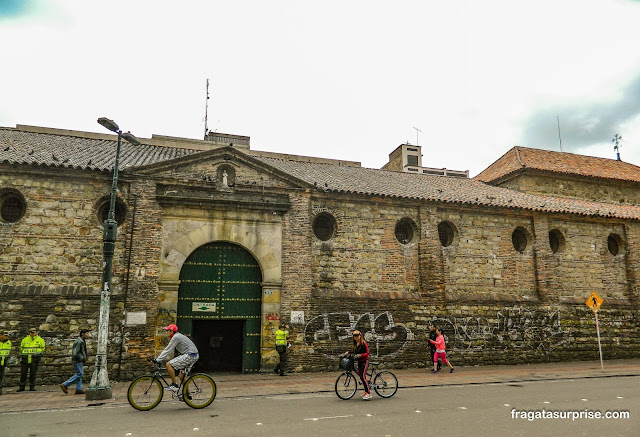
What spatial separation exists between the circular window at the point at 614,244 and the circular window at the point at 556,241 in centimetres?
278

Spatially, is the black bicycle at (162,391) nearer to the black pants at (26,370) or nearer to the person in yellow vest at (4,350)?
the black pants at (26,370)

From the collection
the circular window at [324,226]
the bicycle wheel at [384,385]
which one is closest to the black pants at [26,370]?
the bicycle wheel at [384,385]

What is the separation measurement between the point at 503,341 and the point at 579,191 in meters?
13.4

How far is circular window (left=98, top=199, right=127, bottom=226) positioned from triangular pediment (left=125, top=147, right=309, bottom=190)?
3.15 ft

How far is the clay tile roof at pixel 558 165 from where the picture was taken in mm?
25703

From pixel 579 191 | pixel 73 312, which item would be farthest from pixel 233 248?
pixel 579 191

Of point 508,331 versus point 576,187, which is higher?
point 576,187

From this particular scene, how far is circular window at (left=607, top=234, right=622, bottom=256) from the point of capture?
20.2m

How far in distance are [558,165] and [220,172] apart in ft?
68.0

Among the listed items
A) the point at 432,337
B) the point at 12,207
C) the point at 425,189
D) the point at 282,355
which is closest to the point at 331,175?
the point at 425,189

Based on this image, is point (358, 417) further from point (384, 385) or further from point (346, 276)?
point (346, 276)

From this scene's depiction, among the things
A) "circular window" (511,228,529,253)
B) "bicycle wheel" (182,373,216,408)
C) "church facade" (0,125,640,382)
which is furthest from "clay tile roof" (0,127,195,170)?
"circular window" (511,228,529,253)

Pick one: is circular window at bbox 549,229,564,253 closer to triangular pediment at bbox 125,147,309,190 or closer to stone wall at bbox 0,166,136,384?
triangular pediment at bbox 125,147,309,190

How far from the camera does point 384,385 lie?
1008 centimetres
